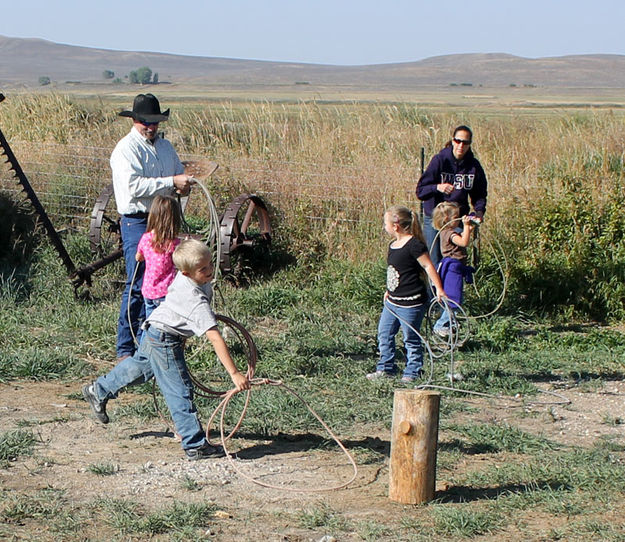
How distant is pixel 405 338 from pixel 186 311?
2192 mm

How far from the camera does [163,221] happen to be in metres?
5.64

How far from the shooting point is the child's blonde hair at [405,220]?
6.45 metres

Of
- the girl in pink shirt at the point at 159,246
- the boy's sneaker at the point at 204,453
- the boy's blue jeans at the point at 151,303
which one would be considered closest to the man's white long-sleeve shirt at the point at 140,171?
the girl in pink shirt at the point at 159,246

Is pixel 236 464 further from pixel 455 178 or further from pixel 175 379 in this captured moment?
pixel 455 178

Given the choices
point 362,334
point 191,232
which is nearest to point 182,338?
point 362,334

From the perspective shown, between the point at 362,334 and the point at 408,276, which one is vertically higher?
the point at 408,276

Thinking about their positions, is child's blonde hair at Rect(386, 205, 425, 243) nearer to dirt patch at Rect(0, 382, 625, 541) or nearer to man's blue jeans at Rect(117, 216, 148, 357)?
dirt patch at Rect(0, 382, 625, 541)

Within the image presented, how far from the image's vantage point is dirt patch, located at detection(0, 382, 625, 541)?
14.2 feet

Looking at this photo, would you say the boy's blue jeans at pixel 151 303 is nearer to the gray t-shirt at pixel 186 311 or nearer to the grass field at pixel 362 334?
the grass field at pixel 362 334

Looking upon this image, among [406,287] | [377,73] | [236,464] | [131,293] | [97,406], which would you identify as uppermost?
[377,73]

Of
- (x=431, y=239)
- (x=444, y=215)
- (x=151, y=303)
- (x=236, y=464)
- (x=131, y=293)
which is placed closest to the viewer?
(x=236, y=464)

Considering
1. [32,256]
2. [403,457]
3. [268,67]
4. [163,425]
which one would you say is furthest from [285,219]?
[268,67]

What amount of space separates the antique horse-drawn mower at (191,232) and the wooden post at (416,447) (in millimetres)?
4386

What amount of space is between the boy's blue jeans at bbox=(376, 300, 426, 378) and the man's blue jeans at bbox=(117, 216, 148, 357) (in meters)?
1.82
